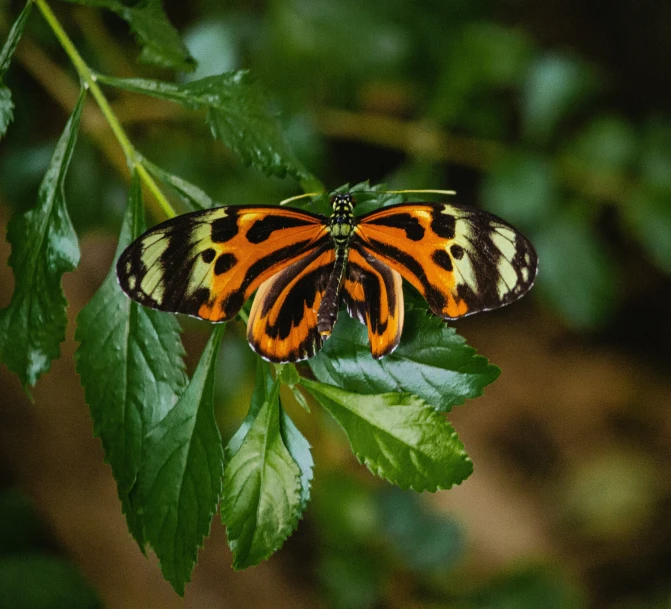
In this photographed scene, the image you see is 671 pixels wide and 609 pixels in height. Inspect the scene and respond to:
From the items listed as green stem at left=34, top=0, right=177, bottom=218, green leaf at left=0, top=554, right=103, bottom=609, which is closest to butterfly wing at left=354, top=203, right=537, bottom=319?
green stem at left=34, top=0, right=177, bottom=218

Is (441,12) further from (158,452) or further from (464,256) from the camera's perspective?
(158,452)

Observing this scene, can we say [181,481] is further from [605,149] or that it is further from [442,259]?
[605,149]

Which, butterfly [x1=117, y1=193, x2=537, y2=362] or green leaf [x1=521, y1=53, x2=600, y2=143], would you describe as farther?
green leaf [x1=521, y1=53, x2=600, y2=143]

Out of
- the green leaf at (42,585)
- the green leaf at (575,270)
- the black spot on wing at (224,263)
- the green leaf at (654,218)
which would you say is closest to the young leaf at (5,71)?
the black spot on wing at (224,263)

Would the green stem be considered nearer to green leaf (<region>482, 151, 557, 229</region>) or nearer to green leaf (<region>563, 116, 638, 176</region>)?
green leaf (<region>482, 151, 557, 229</region>)

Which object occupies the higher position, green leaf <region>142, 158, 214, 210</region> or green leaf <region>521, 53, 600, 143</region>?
green leaf <region>521, 53, 600, 143</region>

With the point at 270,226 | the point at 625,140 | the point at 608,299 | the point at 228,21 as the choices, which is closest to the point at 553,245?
the point at 608,299
